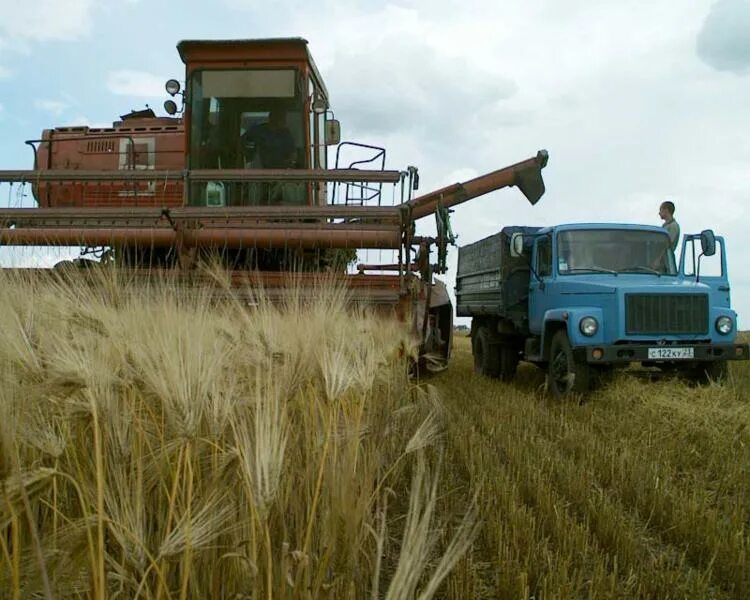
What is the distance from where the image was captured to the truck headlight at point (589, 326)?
702cm

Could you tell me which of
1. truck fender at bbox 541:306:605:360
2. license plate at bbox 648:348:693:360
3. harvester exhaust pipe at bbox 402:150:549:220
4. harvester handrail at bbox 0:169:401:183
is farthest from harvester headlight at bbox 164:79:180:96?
license plate at bbox 648:348:693:360

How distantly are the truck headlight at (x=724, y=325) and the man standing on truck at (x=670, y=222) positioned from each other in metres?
1.27

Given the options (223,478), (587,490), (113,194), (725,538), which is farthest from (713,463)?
(113,194)

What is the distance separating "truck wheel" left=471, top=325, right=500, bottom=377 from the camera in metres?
10.3

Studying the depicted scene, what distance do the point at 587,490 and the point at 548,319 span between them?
4322mm

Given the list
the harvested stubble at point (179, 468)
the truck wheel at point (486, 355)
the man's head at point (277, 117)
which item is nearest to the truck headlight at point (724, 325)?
the truck wheel at point (486, 355)

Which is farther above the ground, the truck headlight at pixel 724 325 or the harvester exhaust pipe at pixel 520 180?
the harvester exhaust pipe at pixel 520 180

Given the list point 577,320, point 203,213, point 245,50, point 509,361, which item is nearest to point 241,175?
point 203,213

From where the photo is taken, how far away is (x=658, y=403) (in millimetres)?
6121

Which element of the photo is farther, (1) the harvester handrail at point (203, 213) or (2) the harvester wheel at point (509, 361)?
(2) the harvester wheel at point (509, 361)

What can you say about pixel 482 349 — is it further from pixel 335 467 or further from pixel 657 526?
pixel 335 467

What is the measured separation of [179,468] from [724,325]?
22.6 ft

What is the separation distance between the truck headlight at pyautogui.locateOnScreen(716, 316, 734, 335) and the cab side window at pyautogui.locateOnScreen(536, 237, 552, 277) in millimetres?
1935

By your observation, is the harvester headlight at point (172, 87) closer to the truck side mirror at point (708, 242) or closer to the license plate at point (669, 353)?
the license plate at point (669, 353)
